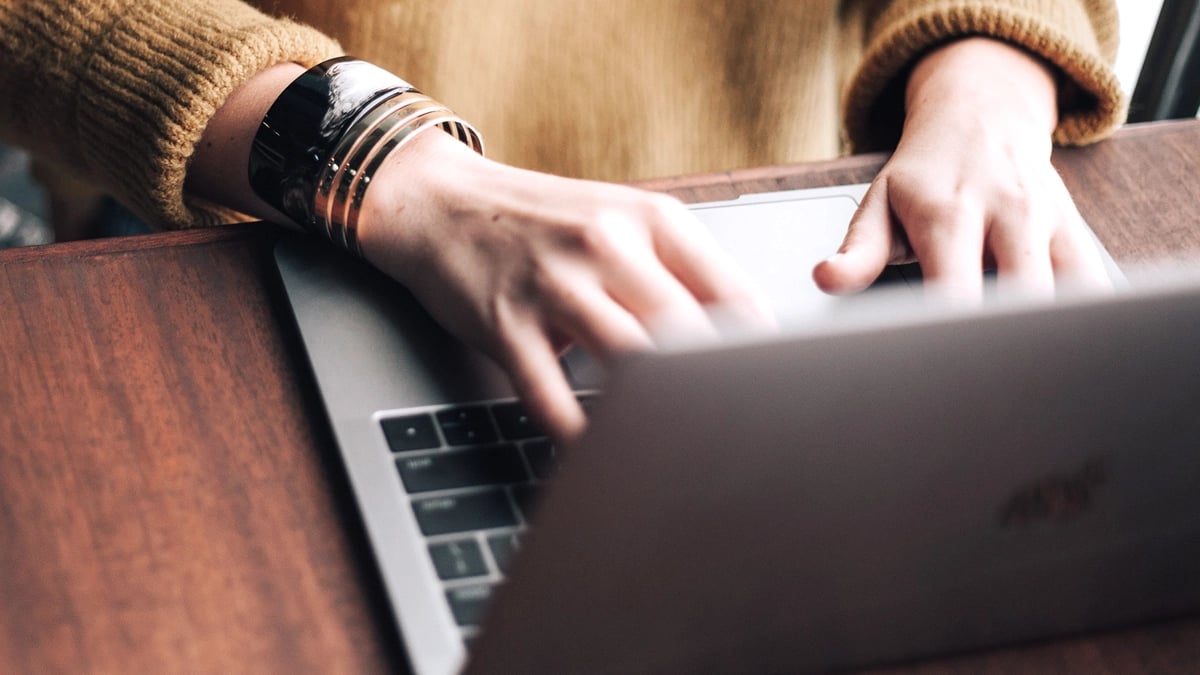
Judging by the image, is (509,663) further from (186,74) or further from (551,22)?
(551,22)

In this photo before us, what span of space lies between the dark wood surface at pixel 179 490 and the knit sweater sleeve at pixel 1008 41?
1.11ft

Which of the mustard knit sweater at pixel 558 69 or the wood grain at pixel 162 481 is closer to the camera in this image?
the wood grain at pixel 162 481

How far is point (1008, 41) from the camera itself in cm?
61

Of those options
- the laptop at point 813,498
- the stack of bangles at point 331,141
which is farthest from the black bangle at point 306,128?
the laptop at point 813,498

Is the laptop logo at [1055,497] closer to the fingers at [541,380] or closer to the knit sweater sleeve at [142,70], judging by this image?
the fingers at [541,380]

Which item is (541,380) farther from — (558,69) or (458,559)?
(558,69)

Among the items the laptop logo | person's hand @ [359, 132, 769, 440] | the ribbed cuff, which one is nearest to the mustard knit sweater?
the ribbed cuff

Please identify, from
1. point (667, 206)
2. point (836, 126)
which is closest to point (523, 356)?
point (667, 206)

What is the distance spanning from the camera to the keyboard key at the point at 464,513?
0.35 m

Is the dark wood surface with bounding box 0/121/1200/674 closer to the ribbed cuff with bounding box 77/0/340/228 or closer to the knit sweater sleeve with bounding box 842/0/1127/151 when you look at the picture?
the ribbed cuff with bounding box 77/0/340/228

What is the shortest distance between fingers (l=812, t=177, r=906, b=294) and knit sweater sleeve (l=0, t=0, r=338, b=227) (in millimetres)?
297

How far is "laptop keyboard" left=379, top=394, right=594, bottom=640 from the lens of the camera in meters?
0.33

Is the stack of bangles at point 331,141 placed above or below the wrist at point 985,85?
above

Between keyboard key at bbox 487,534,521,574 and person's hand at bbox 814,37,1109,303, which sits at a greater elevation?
person's hand at bbox 814,37,1109,303
